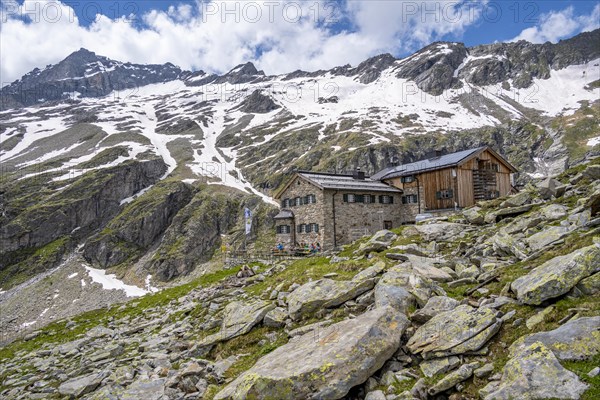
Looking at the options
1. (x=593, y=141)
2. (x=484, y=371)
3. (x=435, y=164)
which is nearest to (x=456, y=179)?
(x=435, y=164)

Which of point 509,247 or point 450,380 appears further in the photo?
point 509,247

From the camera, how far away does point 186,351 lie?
14.3 metres

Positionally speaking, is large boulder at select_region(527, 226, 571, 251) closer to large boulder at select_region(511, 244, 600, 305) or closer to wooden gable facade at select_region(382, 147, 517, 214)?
large boulder at select_region(511, 244, 600, 305)

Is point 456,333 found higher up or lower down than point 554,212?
lower down

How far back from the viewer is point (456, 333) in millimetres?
8852

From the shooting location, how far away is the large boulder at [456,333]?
27.8 feet

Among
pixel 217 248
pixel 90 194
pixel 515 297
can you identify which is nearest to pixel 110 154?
pixel 90 194

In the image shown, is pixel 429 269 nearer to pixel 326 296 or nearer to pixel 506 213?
pixel 326 296

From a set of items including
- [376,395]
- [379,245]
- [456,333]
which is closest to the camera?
[376,395]

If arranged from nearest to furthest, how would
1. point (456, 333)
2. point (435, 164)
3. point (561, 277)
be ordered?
point (456, 333) < point (561, 277) < point (435, 164)

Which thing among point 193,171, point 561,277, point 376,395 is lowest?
point 376,395

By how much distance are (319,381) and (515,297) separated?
241 inches

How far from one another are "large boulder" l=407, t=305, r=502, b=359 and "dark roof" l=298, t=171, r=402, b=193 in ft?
99.3

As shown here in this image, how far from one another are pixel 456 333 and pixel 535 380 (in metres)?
2.27
